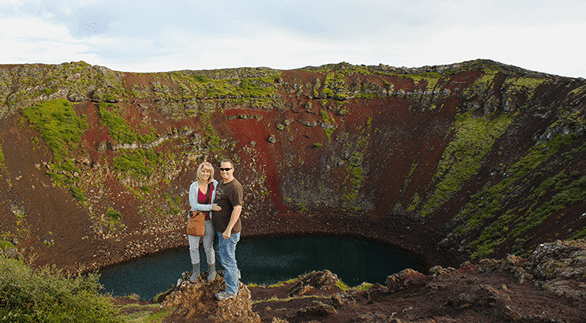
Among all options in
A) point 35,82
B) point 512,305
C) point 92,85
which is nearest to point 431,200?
point 512,305

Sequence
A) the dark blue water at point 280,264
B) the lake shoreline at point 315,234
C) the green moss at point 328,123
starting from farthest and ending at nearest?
the green moss at point 328,123 < the lake shoreline at point 315,234 < the dark blue water at point 280,264

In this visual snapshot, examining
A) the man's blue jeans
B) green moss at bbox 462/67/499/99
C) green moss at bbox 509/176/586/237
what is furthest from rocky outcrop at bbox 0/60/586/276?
the man's blue jeans

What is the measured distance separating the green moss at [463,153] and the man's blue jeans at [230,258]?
107 ft

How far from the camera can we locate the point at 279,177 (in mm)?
43969

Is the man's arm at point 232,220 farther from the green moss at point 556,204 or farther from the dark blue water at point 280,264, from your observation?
the green moss at point 556,204

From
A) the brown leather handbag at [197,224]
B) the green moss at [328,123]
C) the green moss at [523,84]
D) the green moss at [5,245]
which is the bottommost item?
the green moss at [5,245]

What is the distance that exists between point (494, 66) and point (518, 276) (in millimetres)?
49577

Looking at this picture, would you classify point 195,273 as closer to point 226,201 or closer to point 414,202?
point 226,201

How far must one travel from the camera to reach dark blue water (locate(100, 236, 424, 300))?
2686 centimetres

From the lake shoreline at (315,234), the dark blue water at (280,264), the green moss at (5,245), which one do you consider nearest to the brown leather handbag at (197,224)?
the dark blue water at (280,264)

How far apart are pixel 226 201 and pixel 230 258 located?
1655 millimetres

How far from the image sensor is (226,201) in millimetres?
7871

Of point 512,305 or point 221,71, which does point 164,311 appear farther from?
point 221,71

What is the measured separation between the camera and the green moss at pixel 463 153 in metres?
37.3
